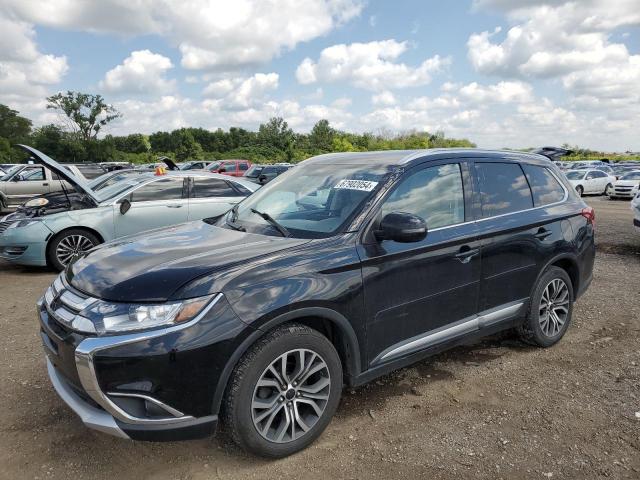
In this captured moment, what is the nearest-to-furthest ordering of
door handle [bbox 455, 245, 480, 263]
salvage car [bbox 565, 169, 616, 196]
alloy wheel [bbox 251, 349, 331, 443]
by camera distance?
alloy wheel [bbox 251, 349, 331, 443], door handle [bbox 455, 245, 480, 263], salvage car [bbox 565, 169, 616, 196]

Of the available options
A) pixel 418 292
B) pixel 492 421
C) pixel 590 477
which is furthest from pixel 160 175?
pixel 590 477

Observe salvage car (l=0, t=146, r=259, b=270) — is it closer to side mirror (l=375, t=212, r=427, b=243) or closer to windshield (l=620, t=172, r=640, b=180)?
side mirror (l=375, t=212, r=427, b=243)

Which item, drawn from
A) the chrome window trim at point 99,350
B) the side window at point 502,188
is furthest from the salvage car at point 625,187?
the chrome window trim at point 99,350

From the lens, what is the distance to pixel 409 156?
3.59 meters

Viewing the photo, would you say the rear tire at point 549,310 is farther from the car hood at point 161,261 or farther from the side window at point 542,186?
the car hood at point 161,261

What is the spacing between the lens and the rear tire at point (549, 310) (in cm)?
421

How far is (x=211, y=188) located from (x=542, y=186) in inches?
214

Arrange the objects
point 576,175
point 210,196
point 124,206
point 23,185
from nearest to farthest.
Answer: point 124,206, point 210,196, point 23,185, point 576,175

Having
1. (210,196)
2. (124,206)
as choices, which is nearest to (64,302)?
(124,206)

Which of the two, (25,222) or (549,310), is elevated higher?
(25,222)

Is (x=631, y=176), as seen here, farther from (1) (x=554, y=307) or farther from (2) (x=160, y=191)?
(2) (x=160, y=191)

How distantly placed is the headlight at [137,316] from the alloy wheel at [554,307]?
310 centimetres

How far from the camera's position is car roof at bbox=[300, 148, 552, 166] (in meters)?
3.56

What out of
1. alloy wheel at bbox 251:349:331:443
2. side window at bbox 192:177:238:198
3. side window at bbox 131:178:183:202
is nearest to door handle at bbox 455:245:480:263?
alloy wheel at bbox 251:349:331:443
